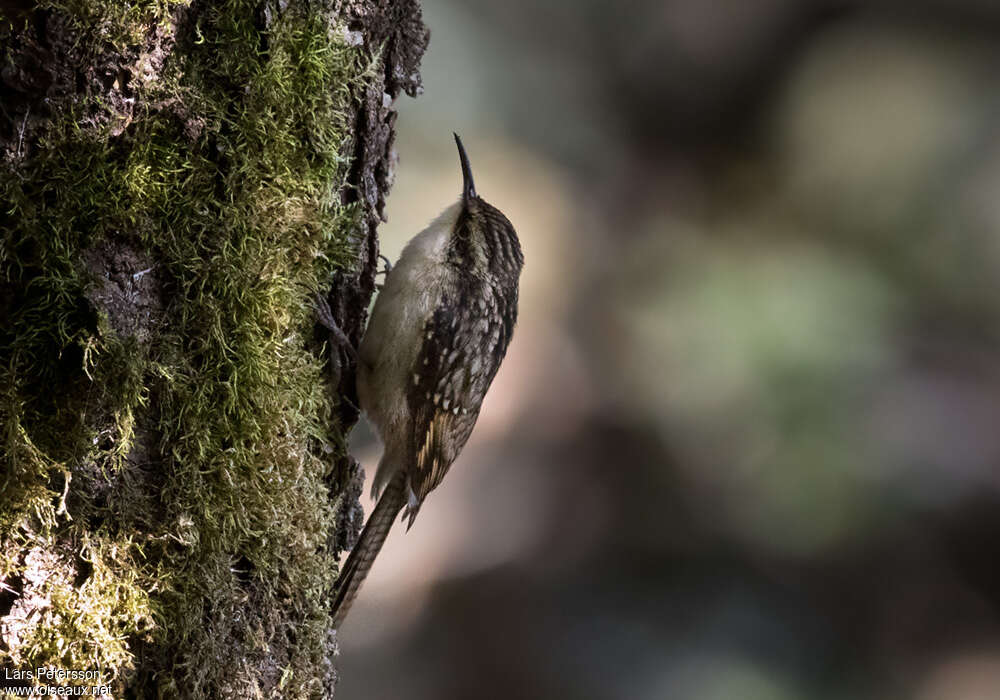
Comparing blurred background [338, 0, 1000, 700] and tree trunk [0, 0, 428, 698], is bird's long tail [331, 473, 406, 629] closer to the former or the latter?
tree trunk [0, 0, 428, 698]

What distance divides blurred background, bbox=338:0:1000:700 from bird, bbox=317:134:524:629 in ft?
8.85

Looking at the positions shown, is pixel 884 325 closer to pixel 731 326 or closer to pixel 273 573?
pixel 731 326

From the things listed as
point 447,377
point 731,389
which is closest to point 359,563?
point 447,377

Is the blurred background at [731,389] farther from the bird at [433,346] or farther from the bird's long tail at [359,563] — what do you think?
the bird's long tail at [359,563]

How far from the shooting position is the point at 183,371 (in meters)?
1.98

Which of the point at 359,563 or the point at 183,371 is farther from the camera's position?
the point at 359,563

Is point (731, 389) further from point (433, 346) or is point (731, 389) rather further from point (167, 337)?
point (167, 337)

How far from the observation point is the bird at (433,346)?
2.86 m

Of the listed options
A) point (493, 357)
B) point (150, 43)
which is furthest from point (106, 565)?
point (493, 357)

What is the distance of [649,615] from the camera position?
614cm

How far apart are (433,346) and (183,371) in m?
1.07

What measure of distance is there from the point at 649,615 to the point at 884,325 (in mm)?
2295

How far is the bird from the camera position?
2861 mm

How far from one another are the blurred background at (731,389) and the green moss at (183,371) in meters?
3.57
